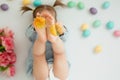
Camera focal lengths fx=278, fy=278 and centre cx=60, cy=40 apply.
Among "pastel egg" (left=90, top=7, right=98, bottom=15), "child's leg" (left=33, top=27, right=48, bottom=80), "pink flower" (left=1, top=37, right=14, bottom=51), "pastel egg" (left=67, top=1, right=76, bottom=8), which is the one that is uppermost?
"pastel egg" (left=67, top=1, right=76, bottom=8)

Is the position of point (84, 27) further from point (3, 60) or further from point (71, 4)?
point (3, 60)

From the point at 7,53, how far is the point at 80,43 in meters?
0.35

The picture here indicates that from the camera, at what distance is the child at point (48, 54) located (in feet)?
3.68

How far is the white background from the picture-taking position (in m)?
1.34

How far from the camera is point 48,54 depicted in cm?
129

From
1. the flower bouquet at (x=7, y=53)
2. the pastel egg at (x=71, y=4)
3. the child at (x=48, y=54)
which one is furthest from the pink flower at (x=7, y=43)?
the pastel egg at (x=71, y=4)

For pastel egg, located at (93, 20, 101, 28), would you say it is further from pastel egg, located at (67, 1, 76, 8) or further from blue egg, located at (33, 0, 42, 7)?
blue egg, located at (33, 0, 42, 7)

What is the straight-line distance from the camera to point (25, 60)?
52.5 inches

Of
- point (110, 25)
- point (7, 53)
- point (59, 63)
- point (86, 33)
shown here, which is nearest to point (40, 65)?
point (59, 63)

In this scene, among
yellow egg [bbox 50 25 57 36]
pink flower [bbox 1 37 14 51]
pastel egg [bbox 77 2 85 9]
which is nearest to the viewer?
yellow egg [bbox 50 25 57 36]

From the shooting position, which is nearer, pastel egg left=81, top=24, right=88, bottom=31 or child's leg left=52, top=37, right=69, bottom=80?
child's leg left=52, top=37, right=69, bottom=80

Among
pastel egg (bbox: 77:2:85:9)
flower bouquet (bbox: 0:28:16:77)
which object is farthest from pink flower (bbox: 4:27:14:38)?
pastel egg (bbox: 77:2:85:9)

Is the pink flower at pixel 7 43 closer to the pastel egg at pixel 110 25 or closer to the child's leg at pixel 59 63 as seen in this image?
the child's leg at pixel 59 63

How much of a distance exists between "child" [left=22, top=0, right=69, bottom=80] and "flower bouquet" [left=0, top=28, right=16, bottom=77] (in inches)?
3.8
